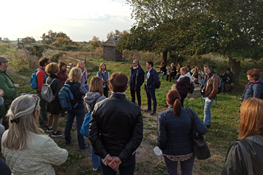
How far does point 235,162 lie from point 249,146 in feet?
0.62

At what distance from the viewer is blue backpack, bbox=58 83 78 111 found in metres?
4.37

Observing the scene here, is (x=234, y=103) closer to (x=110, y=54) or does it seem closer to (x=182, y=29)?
(x=182, y=29)

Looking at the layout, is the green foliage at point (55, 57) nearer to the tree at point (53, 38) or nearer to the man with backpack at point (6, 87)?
the man with backpack at point (6, 87)

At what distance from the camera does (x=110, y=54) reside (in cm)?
2788

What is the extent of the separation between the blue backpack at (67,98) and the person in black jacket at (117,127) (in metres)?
1.89

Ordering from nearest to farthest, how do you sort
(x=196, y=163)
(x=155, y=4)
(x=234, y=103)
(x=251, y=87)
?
1. (x=196, y=163)
2. (x=251, y=87)
3. (x=234, y=103)
4. (x=155, y=4)

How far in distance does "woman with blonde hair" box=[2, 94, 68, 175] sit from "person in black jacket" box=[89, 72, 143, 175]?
0.66 meters

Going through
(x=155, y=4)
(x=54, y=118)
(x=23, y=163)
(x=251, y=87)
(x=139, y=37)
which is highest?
(x=155, y=4)

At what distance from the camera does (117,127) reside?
103 inches

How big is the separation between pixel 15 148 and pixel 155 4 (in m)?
17.3

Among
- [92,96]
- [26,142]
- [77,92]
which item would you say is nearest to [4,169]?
[26,142]

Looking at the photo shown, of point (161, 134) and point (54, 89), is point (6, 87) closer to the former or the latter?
point (54, 89)

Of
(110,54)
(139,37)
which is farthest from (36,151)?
(110,54)

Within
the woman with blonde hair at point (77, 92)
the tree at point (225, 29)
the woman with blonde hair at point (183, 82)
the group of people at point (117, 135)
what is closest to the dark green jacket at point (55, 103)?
the woman with blonde hair at point (77, 92)
